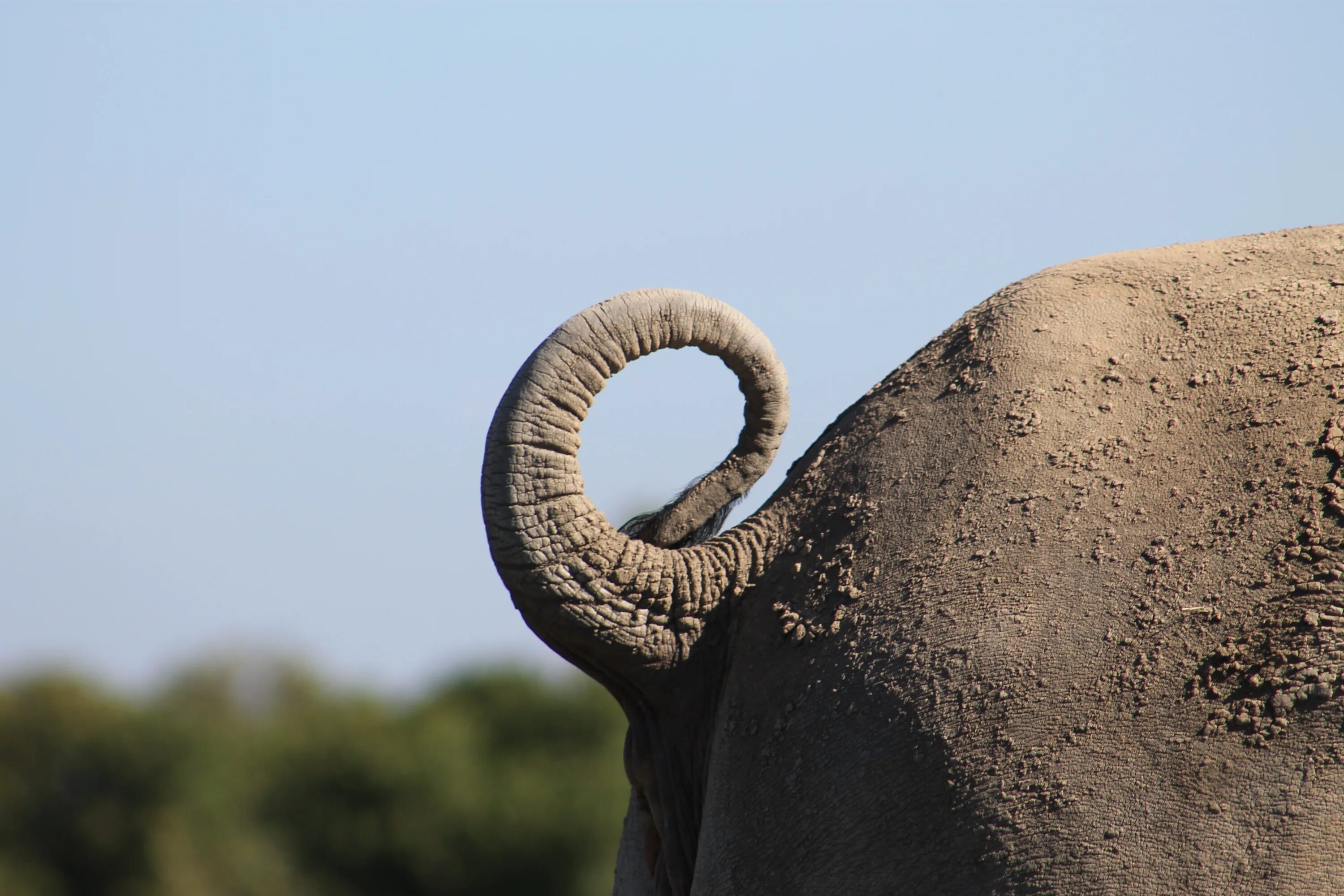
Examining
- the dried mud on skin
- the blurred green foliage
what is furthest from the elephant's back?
the blurred green foliage

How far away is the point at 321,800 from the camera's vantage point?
2290 inches

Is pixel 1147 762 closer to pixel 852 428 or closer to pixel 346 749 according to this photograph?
pixel 852 428

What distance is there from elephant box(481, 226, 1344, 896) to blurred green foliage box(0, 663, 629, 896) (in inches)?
1927

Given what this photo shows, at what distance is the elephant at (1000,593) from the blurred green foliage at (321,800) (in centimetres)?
4895

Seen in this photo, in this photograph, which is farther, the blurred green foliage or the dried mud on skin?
the blurred green foliage

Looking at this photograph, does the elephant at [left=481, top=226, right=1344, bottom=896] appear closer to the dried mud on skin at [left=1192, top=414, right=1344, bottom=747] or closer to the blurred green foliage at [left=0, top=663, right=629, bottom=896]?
the dried mud on skin at [left=1192, top=414, right=1344, bottom=747]

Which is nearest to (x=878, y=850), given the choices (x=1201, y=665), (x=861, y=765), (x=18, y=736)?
(x=861, y=765)

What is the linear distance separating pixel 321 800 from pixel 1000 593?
192ft

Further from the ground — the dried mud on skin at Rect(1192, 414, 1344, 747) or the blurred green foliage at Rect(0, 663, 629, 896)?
the dried mud on skin at Rect(1192, 414, 1344, 747)

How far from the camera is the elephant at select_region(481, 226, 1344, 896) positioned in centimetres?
251

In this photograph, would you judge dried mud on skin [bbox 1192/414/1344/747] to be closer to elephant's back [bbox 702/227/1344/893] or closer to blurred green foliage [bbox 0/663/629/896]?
elephant's back [bbox 702/227/1344/893]

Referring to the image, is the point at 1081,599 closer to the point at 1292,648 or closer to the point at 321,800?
the point at 1292,648

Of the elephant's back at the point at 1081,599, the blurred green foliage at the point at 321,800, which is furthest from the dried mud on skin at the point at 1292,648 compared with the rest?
the blurred green foliage at the point at 321,800

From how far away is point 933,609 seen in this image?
9.29ft
